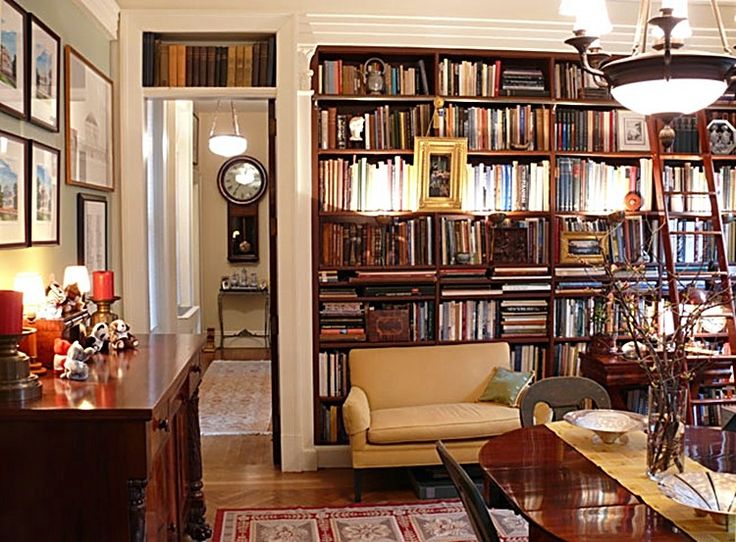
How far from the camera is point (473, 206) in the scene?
4.97 m

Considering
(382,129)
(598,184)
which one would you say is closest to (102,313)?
(382,129)

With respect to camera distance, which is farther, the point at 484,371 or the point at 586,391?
the point at 484,371

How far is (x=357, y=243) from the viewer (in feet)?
16.0

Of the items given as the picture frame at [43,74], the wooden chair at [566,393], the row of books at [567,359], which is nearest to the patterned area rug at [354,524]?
the wooden chair at [566,393]

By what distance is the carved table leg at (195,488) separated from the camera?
11.7 ft

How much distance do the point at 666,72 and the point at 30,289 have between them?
238cm

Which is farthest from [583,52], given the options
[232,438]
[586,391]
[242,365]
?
[242,365]

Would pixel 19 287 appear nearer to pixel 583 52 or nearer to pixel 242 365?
pixel 583 52

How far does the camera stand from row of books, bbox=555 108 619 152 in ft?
16.5

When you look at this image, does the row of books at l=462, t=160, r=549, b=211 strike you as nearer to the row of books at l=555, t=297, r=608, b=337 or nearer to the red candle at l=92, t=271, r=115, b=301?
the row of books at l=555, t=297, r=608, b=337

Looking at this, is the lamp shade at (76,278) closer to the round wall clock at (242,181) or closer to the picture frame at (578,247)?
the picture frame at (578,247)

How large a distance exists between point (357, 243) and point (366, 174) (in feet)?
1.45

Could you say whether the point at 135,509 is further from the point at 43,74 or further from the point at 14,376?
the point at 43,74

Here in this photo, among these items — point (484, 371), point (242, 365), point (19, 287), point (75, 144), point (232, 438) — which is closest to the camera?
point (19, 287)
